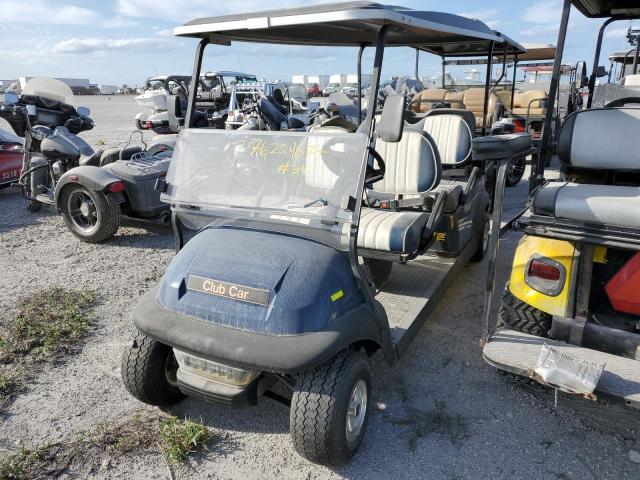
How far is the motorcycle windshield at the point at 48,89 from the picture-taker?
607 centimetres

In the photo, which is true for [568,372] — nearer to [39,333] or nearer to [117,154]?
[39,333]

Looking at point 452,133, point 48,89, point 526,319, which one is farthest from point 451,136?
point 48,89

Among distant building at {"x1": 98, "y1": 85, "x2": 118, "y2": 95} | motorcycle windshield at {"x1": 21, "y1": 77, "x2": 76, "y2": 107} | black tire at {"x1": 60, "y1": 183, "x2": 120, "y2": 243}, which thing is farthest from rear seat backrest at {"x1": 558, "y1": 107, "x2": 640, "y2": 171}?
distant building at {"x1": 98, "y1": 85, "x2": 118, "y2": 95}

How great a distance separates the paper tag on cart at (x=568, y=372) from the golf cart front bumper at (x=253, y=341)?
75cm

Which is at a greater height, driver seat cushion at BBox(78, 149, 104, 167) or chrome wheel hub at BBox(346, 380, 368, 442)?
driver seat cushion at BBox(78, 149, 104, 167)

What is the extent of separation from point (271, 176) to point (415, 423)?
4.60 ft

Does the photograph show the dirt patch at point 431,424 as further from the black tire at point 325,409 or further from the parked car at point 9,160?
the parked car at point 9,160

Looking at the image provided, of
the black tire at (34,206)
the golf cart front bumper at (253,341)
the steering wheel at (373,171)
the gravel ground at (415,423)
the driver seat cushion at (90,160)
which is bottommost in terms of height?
→ the gravel ground at (415,423)

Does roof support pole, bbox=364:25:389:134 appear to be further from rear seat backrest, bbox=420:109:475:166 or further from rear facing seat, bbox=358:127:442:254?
rear seat backrest, bbox=420:109:475:166

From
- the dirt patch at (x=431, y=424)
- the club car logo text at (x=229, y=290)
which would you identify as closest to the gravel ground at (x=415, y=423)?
the dirt patch at (x=431, y=424)

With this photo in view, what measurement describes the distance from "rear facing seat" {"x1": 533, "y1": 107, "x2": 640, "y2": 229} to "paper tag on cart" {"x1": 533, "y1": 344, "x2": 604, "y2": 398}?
1.99 ft

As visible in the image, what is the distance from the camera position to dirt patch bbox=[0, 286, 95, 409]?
9.24 feet

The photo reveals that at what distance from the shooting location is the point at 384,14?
6.23 feet

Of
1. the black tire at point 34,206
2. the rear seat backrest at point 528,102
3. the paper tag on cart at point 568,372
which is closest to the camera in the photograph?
the paper tag on cart at point 568,372
